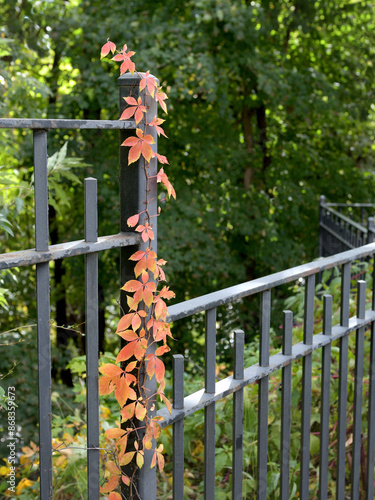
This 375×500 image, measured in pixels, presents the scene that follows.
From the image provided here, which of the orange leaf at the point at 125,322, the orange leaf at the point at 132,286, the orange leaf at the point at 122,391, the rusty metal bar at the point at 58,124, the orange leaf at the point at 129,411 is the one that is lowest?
the orange leaf at the point at 129,411

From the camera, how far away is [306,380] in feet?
6.85

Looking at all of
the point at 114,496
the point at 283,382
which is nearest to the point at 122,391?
the point at 114,496

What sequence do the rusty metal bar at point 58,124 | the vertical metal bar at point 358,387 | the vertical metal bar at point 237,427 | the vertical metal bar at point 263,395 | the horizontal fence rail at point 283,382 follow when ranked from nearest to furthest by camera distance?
the rusty metal bar at point 58,124, the horizontal fence rail at point 283,382, the vertical metal bar at point 237,427, the vertical metal bar at point 263,395, the vertical metal bar at point 358,387

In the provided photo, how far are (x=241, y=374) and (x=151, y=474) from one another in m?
0.39

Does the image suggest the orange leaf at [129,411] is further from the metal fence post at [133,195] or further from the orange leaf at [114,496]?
the orange leaf at [114,496]

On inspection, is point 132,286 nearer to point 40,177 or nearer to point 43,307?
point 43,307

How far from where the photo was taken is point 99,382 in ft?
4.73

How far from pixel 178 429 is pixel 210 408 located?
12 centimetres

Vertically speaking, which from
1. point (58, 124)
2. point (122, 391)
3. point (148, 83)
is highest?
point (148, 83)

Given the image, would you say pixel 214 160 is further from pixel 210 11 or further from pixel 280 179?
pixel 210 11

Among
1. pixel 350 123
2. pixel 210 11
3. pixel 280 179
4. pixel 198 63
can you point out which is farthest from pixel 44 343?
pixel 350 123

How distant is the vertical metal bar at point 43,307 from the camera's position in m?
1.22

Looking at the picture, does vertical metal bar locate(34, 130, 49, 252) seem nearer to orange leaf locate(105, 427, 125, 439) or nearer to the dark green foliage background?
orange leaf locate(105, 427, 125, 439)

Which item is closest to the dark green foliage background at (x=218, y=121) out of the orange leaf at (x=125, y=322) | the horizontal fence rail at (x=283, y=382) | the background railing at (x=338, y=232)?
the background railing at (x=338, y=232)
